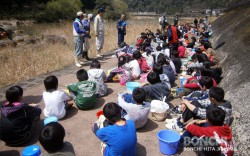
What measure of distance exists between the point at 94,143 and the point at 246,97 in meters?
2.79

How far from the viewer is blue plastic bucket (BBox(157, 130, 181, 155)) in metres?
3.08

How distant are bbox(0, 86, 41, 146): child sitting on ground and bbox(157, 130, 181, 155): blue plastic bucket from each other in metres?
2.14

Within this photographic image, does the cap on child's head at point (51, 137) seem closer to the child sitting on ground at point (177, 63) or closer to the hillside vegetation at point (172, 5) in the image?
the child sitting on ground at point (177, 63)

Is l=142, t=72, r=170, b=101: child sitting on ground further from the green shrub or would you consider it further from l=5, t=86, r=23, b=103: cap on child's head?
the green shrub

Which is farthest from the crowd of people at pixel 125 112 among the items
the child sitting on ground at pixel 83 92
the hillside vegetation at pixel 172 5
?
the hillside vegetation at pixel 172 5

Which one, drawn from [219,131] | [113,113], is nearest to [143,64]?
[113,113]

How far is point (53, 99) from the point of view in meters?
3.88

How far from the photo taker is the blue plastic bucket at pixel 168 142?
308 cm

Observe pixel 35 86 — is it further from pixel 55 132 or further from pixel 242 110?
pixel 242 110

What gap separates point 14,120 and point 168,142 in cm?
236

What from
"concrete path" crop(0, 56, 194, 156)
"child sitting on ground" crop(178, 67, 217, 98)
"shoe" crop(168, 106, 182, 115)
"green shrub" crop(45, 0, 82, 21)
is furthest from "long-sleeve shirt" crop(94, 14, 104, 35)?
"green shrub" crop(45, 0, 82, 21)

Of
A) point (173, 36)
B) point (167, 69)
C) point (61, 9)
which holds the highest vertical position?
point (61, 9)

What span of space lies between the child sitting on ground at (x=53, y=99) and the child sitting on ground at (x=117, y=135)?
149 centimetres

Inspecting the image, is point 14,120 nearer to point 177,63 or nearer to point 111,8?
point 177,63
